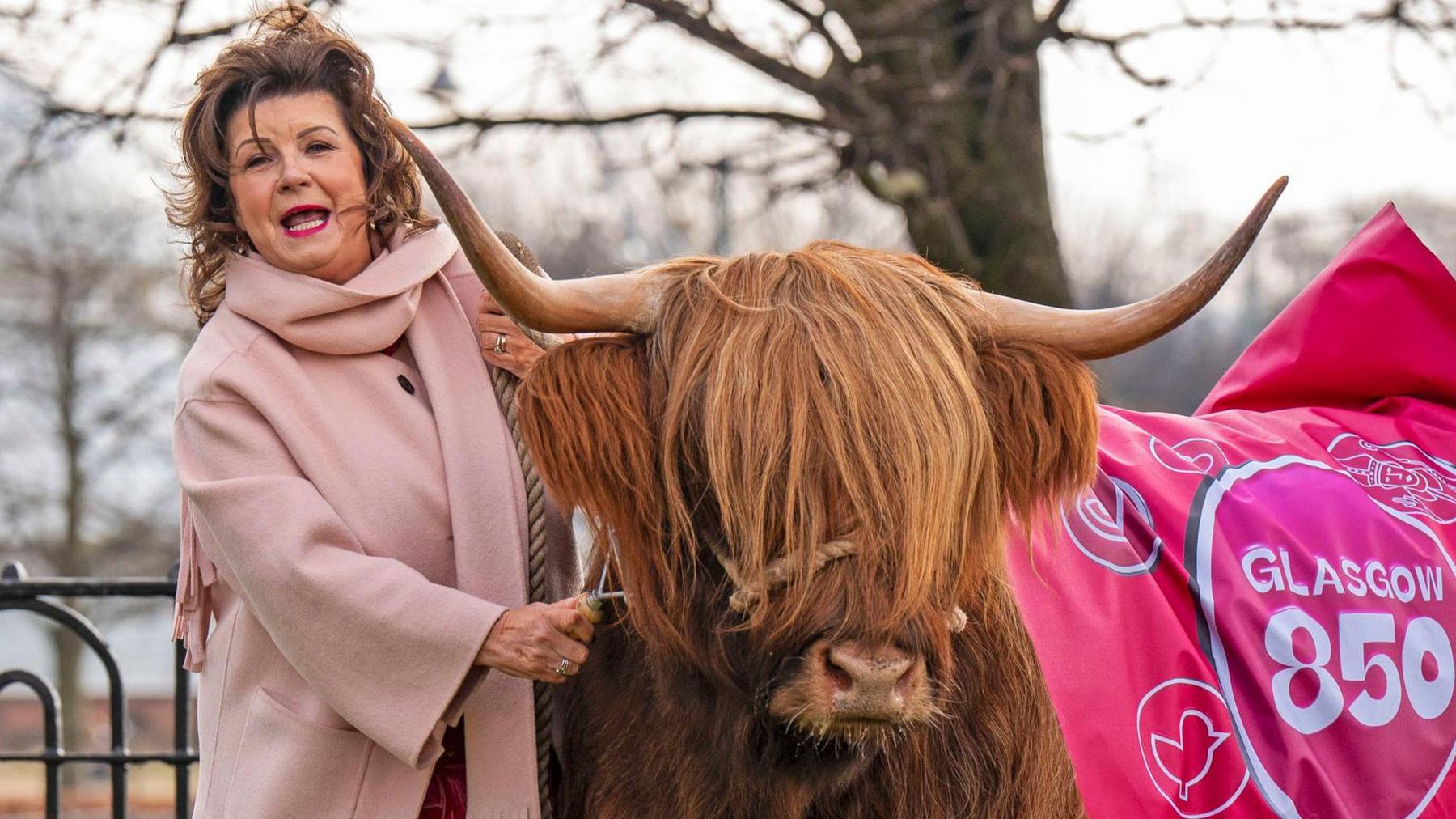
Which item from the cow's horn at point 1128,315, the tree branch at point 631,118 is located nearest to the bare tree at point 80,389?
the tree branch at point 631,118

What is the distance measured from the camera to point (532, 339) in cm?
282

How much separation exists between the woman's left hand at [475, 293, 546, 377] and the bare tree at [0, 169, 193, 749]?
56.6ft

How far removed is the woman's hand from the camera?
242cm

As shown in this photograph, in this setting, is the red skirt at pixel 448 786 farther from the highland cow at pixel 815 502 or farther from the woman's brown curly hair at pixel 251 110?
the woman's brown curly hair at pixel 251 110

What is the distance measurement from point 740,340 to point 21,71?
14.2 feet

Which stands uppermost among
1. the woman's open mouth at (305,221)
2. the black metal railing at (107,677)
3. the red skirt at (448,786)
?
the woman's open mouth at (305,221)

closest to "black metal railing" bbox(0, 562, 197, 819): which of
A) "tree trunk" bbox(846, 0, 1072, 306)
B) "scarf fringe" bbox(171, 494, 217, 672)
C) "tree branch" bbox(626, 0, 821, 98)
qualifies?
"scarf fringe" bbox(171, 494, 217, 672)

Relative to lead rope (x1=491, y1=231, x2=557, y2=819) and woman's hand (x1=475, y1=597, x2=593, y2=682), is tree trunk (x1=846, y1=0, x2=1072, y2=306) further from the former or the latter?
woman's hand (x1=475, y1=597, x2=593, y2=682)

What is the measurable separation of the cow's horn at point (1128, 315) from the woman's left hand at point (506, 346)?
896 millimetres

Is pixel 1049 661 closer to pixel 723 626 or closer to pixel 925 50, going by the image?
pixel 723 626

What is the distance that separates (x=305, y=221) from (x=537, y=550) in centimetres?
77

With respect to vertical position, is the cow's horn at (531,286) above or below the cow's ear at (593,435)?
above

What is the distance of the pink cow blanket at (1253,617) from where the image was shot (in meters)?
2.83

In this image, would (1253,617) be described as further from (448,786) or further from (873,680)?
(448,786)
